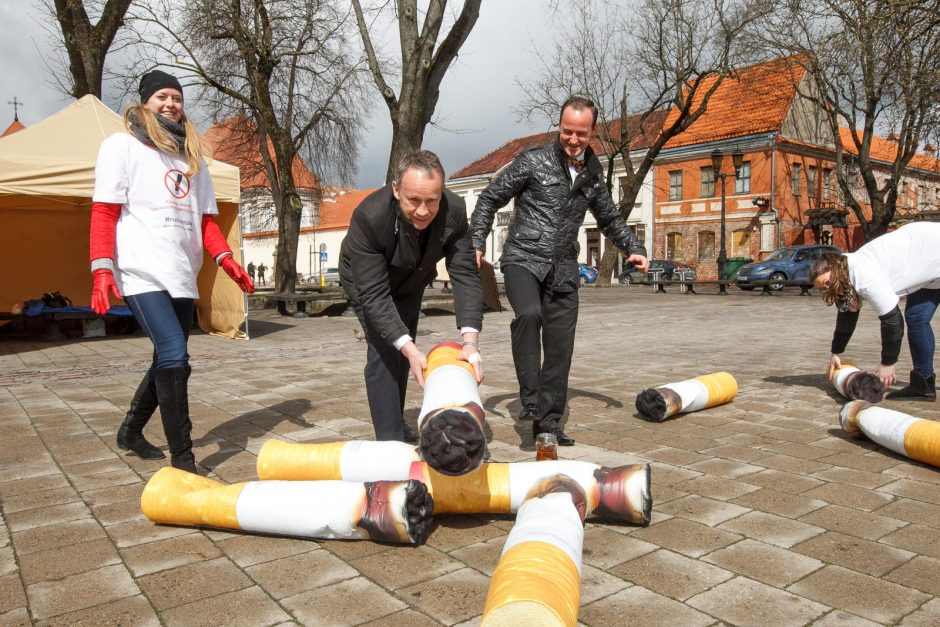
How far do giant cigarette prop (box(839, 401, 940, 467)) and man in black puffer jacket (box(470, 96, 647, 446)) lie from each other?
1.56 meters

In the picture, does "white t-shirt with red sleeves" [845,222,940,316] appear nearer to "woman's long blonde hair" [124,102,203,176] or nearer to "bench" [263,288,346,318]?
"woman's long blonde hair" [124,102,203,176]

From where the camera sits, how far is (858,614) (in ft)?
7.49

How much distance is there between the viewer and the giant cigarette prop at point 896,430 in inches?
150

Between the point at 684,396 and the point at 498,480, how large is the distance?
2514 mm

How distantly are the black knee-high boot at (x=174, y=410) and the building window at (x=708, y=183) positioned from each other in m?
39.6

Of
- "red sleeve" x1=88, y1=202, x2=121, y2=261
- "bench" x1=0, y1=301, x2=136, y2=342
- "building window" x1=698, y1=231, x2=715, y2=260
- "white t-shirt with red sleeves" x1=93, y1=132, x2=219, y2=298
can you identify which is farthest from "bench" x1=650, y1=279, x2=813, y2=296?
"red sleeve" x1=88, y1=202, x2=121, y2=261

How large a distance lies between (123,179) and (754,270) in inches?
1056

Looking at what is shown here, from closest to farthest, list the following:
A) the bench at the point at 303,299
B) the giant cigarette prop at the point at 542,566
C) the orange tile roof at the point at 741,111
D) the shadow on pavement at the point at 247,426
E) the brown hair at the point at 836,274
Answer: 1. the giant cigarette prop at the point at 542,566
2. the shadow on pavement at the point at 247,426
3. the brown hair at the point at 836,274
4. the bench at the point at 303,299
5. the orange tile roof at the point at 741,111

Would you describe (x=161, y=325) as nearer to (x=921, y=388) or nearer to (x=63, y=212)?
(x=921, y=388)

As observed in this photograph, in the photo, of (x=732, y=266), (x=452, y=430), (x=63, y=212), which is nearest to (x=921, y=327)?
(x=452, y=430)

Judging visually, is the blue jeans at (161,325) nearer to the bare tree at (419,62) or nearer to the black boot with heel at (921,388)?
the black boot with heel at (921,388)

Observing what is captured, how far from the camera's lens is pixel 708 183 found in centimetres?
4016

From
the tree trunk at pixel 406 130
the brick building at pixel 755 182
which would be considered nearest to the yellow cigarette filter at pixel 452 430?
the tree trunk at pixel 406 130

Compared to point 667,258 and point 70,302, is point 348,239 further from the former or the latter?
point 667,258
